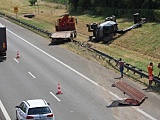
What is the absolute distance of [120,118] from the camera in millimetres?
21172

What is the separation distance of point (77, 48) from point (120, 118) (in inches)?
849

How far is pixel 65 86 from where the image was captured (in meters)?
27.7

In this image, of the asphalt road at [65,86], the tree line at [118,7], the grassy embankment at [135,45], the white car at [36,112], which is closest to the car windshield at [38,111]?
the white car at [36,112]

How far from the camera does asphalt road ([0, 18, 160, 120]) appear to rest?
72.7 ft

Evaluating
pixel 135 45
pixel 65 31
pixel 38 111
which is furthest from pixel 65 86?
pixel 65 31

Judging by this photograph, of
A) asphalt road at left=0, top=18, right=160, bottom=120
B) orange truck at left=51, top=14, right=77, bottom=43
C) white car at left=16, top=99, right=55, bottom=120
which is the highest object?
orange truck at left=51, top=14, right=77, bottom=43

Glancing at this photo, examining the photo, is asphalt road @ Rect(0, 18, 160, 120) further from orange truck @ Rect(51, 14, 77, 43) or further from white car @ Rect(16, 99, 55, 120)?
orange truck @ Rect(51, 14, 77, 43)

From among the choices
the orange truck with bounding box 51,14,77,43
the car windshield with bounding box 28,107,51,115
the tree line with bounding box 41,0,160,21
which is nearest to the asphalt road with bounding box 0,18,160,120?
the car windshield with bounding box 28,107,51,115

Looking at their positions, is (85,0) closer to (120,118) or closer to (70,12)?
(70,12)

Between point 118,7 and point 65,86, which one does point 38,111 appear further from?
point 118,7

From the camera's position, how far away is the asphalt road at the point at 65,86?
2216 cm

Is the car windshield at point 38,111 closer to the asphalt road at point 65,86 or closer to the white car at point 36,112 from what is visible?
the white car at point 36,112

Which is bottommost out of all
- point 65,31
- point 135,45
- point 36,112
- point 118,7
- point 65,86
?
point 65,86

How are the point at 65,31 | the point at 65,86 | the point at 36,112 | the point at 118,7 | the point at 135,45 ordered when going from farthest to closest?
the point at 118,7 < the point at 65,31 < the point at 135,45 < the point at 65,86 < the point at 36,112
